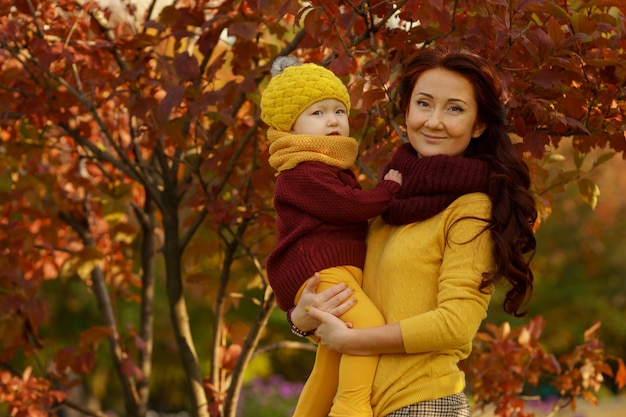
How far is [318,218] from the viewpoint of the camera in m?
2.19

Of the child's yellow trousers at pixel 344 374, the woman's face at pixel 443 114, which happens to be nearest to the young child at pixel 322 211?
the child's yellow trousers at pixel 344 374

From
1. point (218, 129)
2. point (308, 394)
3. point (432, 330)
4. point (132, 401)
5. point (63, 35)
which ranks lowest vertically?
point (132, 401)

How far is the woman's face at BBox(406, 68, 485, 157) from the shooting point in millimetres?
2125

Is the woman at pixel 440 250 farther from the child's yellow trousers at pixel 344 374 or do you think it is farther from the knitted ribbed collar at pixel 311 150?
the knitted ribbed collar at pixel 311 150

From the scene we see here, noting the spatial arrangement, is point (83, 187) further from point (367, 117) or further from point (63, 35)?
point (367, 117)

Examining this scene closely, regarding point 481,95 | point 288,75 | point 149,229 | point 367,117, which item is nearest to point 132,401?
point 149,229

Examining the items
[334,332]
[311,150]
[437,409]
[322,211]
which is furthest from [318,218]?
[437,409]

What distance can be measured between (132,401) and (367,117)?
1838 mm

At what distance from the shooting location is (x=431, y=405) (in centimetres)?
204

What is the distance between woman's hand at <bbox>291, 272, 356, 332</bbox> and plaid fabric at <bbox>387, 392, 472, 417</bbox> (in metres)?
0.21

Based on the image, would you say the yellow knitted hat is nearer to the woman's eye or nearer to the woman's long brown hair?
the woman's long brown hair

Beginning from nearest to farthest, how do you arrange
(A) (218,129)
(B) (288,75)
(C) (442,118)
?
1. (C) (442,118)
2. (B) (288,75)
3. (A) (218,129)

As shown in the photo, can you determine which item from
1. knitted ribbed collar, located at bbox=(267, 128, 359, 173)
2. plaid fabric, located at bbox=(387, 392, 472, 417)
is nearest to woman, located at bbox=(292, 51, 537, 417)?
plaid fabric, located at bbox=(387, 392, 472, 417)

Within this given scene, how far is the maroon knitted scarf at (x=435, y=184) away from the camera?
2076mm
